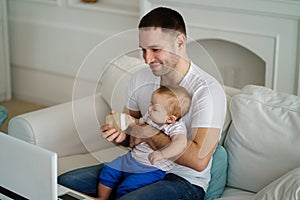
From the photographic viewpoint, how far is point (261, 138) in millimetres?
2113

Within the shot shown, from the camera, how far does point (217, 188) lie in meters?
2.14

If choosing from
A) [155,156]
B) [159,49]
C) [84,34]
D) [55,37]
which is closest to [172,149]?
[155,156]

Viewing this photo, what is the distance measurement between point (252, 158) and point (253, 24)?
46.4 inches

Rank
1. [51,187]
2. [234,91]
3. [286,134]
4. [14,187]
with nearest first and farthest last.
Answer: [51,187], [14,187], [286,134], [234,91]

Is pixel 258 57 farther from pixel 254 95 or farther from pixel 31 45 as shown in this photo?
pixel 31 45

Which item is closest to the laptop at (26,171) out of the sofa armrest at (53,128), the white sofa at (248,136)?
the white sofa at (248,136)

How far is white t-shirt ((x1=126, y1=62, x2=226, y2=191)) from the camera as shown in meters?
1.88

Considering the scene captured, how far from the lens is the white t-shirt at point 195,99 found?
188 centimetres

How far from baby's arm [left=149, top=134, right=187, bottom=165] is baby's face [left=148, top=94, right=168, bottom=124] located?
0.22 feet

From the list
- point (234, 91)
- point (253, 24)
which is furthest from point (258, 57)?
point (234, 91)

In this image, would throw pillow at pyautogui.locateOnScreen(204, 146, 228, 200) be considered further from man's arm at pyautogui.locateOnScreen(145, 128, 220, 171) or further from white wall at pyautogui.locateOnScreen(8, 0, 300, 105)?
white wall at pyautogui.locateOnScreen(8, 0, 300, 105)

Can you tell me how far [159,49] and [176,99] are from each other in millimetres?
168

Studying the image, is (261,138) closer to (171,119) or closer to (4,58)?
(171,119)

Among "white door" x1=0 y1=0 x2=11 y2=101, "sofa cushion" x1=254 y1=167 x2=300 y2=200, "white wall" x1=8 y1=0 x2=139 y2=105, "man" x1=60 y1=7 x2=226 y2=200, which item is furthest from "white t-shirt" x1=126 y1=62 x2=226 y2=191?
"white door" x1=0 y1=0 x2=11 y2=101
